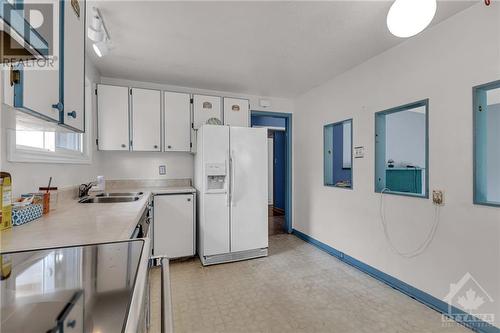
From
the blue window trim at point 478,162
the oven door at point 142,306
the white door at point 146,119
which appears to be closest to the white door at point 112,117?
the white door at point 146,119

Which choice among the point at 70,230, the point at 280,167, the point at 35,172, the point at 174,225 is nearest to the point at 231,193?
the point at 174,225

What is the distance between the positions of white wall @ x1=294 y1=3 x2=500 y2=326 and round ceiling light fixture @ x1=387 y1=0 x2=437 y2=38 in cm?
59

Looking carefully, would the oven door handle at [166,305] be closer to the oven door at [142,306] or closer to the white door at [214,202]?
the oven door at [142,306]

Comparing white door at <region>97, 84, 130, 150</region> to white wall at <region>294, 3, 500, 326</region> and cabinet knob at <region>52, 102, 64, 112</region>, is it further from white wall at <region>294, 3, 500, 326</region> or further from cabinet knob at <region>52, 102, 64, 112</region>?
white wall at <region>294, 3, 500, 326</region>

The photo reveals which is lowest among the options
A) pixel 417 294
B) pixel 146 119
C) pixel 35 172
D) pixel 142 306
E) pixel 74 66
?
pixel 417 294

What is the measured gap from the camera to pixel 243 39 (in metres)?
2.27

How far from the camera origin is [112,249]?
0.87 meters

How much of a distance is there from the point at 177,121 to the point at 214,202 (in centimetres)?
124

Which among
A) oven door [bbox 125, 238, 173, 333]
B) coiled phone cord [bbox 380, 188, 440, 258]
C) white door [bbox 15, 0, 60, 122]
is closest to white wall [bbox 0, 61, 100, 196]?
white door [bbox 15, 0, 60, 122]

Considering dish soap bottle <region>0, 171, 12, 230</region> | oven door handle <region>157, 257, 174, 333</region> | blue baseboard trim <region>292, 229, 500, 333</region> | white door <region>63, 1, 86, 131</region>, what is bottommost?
blue baseboard trim <region>292, 229, 500, 333</region>

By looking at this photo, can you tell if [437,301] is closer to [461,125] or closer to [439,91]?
[461,125]

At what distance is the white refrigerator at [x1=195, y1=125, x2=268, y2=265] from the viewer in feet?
9.50

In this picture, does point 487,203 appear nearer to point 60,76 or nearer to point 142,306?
point 142,306

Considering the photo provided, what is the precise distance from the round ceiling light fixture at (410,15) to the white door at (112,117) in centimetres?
291
